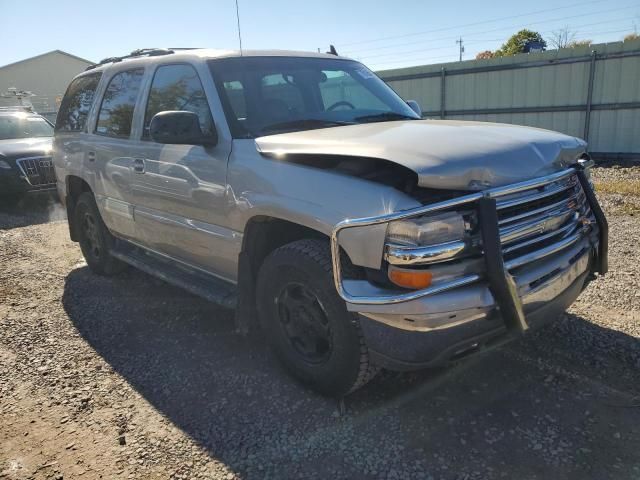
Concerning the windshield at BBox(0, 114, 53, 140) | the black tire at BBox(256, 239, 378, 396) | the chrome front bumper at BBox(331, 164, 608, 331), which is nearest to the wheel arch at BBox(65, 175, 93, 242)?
the black tire at BBox(256, 239, 378, 396)

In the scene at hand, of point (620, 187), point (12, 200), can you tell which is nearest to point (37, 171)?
point (12, 200)

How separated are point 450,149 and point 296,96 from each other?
5.19ft

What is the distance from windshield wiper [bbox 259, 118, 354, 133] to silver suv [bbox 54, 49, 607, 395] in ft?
0.06

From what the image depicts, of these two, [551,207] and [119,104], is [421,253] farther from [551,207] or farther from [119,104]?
[119,104]

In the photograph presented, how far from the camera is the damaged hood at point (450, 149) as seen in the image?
2375 millimetres

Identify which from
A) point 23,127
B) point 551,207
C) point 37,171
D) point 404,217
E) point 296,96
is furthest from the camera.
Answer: point 23,127

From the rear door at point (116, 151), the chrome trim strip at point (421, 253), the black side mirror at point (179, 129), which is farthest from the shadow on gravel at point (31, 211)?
the chrome trim strip at point (421, 253)

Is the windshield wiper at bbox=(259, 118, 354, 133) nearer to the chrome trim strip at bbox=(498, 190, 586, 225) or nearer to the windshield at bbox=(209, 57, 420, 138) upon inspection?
the windshield at bbox=(209, 57, 420, 138)

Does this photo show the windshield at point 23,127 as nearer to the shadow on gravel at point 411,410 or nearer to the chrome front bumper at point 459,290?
the shadow on gravel at point 411,410

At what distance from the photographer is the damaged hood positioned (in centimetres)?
238

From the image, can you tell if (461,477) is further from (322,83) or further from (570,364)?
(322,83)

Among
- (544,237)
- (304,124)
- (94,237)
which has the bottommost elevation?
(94,237)

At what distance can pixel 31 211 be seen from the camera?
9438 mm

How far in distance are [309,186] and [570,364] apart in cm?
202
